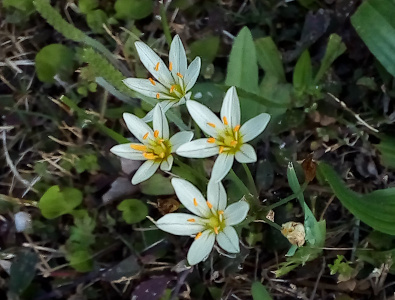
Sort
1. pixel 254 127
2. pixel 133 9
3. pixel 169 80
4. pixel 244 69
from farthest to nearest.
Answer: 1. pixel 133 9
2. pixel 244 69
3. pixel 169 80
4. pixel 254 127

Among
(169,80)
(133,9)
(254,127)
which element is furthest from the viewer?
(133,9)

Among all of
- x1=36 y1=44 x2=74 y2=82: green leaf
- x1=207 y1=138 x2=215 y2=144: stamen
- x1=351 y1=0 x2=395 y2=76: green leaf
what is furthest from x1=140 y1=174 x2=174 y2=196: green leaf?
x1=351 y1=0 x2=395 y2=76: green leaf

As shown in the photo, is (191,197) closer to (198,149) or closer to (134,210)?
(198,149)

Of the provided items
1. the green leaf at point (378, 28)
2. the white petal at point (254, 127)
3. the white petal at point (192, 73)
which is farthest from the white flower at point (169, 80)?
the green leaf at point (378, 28)

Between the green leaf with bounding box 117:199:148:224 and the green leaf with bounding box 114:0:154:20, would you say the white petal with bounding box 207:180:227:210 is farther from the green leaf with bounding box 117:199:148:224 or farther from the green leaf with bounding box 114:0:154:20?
the green leaf with bounding box 114:0:154:20

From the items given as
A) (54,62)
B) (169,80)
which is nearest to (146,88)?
(169,80)

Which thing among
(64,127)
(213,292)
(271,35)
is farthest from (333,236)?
(64,127)

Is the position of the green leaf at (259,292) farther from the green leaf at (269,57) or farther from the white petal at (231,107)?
the green leaf at (269,57)
